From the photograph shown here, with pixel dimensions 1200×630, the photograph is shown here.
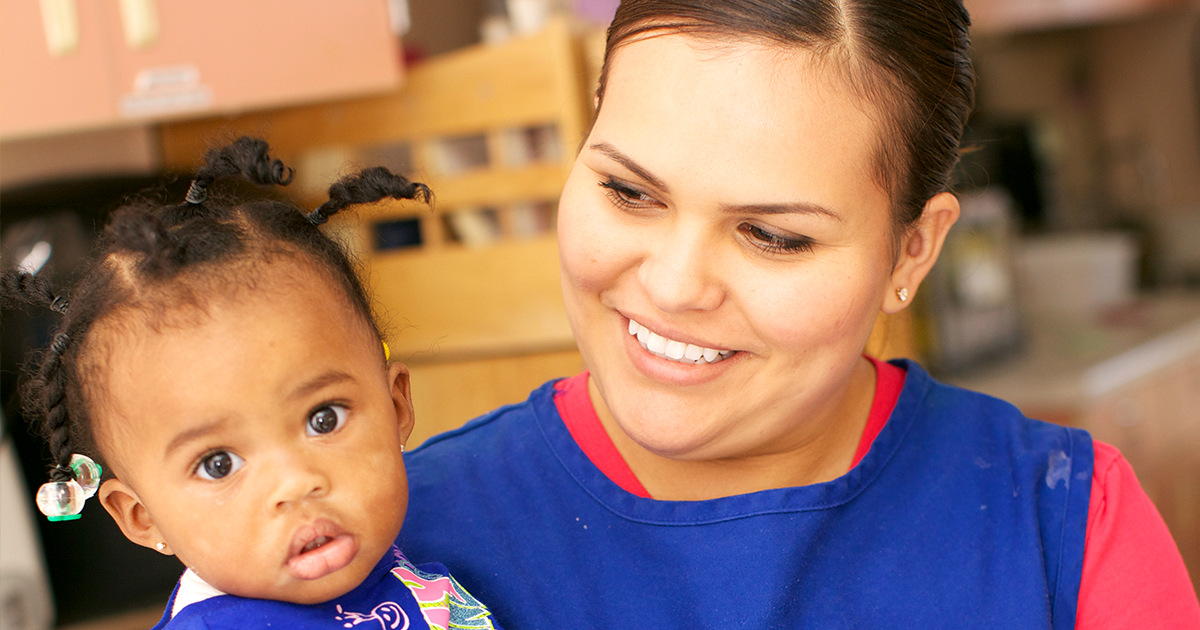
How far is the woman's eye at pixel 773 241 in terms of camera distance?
2.92ft

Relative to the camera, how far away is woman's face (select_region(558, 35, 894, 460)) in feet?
2.81

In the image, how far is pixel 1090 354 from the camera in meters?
3.12

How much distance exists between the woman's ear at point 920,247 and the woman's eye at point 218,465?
23.8 inches

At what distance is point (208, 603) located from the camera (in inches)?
31.6

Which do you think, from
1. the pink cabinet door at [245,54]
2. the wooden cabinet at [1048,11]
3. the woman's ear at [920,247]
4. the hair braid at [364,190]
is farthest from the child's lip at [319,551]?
the wooden cabinet at [1048,11]

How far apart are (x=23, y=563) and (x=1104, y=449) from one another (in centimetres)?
164

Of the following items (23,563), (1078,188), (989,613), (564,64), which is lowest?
(1078,188)

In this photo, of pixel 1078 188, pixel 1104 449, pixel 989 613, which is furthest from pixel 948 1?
pixel 1078 188

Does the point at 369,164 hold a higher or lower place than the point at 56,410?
lower

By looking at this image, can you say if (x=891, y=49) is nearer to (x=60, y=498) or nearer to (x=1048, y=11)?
(x=60, y=498)

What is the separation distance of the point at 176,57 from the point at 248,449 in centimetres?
132

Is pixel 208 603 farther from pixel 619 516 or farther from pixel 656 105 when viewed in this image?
pixel 656 105

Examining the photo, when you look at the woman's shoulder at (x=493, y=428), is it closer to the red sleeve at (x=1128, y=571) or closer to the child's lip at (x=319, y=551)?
the child's lip at (x=319, y=551)

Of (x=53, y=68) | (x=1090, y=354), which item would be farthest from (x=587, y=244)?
(x=1090, y=354)
